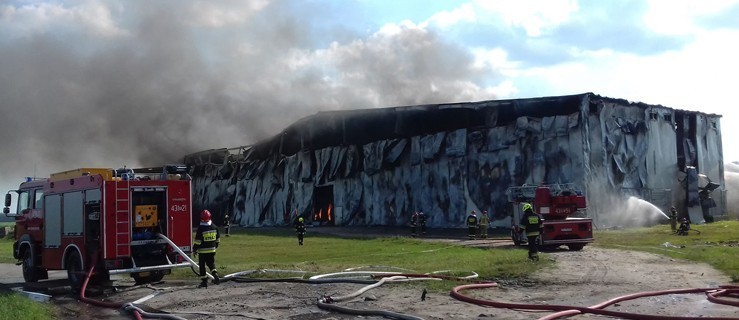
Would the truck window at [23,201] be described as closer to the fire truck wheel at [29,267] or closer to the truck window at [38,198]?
the truck window at [38,198]

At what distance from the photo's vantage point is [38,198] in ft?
52.4

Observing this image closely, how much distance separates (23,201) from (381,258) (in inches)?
359

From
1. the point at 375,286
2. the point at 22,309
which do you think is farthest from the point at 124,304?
the point at 375,286

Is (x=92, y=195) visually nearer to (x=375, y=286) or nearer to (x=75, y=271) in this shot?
(x=75, y=271)

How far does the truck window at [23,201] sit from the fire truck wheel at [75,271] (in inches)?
107

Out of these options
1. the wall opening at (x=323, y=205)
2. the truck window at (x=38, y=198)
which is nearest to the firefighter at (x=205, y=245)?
the truck window at (x=38, y=198)

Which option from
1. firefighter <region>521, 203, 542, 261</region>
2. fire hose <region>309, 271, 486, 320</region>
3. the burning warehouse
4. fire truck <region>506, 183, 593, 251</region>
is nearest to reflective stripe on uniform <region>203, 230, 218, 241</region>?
fire hose <region>309, 271, 486, 320</region>

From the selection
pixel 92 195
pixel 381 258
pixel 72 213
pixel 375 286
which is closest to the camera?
pixel 375 286

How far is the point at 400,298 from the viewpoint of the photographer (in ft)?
35.5

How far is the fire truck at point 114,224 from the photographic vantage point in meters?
13.5

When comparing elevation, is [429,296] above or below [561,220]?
below

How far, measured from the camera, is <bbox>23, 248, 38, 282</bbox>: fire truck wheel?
15777mm

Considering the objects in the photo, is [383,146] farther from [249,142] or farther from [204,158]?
[204,158]

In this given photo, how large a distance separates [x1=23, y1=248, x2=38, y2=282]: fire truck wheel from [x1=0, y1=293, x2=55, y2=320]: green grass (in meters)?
4.04
